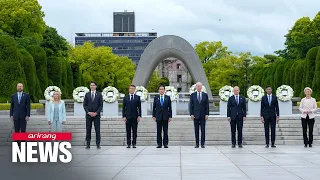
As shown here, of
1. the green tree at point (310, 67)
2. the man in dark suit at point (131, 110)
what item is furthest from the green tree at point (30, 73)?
the man in dark suit at point (131, 110)

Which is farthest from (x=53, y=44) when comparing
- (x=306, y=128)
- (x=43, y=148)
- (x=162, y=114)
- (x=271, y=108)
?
(x=43, y=148)

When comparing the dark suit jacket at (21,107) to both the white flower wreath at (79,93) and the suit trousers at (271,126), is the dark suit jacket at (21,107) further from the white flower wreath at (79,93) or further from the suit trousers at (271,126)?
the white flower wreath at (79,93)

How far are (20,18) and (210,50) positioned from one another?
32.2m

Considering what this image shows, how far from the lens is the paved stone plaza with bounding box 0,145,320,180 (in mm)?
9680

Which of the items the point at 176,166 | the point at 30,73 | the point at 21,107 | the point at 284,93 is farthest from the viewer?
the point at 30,73

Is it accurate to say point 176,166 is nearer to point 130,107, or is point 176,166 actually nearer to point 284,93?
point 130,107

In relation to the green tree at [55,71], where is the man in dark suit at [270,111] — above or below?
below

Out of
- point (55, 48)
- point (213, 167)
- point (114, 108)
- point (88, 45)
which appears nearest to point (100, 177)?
point (213, 167)

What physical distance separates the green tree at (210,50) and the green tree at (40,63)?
32923 millimetres

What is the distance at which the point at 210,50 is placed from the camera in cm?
7812

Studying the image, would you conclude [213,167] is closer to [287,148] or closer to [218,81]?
[287,148]

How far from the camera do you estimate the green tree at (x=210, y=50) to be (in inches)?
3063

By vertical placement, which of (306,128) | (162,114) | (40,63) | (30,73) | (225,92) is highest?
(40,63)

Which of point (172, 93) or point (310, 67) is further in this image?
point (310, 67)
